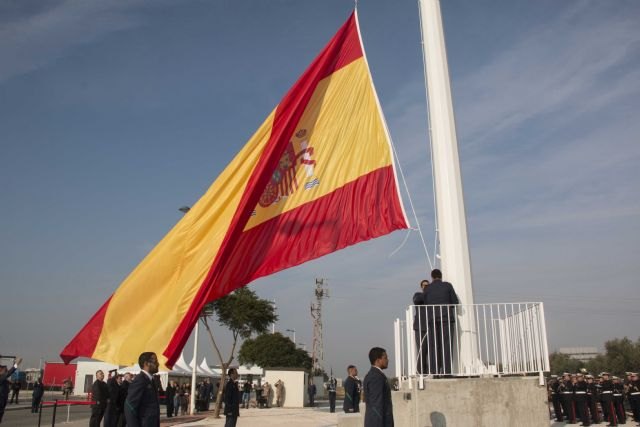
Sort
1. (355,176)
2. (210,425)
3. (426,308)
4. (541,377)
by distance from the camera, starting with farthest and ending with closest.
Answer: (210,425) < (355,176) < (426,308) < (541,377)

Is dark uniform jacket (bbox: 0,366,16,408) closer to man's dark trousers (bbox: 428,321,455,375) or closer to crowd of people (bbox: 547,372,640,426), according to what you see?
man's dark trousers (bbox: 428,321,455,375)

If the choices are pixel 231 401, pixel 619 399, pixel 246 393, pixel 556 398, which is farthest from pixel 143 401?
pixel 246 393

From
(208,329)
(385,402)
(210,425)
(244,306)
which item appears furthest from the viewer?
(244,306)

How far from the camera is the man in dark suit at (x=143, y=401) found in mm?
6766

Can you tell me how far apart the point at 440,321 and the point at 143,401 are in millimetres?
4613

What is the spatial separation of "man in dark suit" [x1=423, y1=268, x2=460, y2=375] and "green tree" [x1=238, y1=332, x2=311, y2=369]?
61.5 m

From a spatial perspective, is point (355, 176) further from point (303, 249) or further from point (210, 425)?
point (210, 425)

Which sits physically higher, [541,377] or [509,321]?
[509,321]

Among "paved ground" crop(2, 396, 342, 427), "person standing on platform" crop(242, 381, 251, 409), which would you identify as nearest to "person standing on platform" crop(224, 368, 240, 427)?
"paved ground" crop(2, 396, 342, 427)

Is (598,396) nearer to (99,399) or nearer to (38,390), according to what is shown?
(99,399)

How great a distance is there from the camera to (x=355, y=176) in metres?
10.2

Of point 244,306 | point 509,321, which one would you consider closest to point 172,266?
point 509,321

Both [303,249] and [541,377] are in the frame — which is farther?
[303,249]

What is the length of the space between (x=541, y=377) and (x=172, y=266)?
5.75 m
